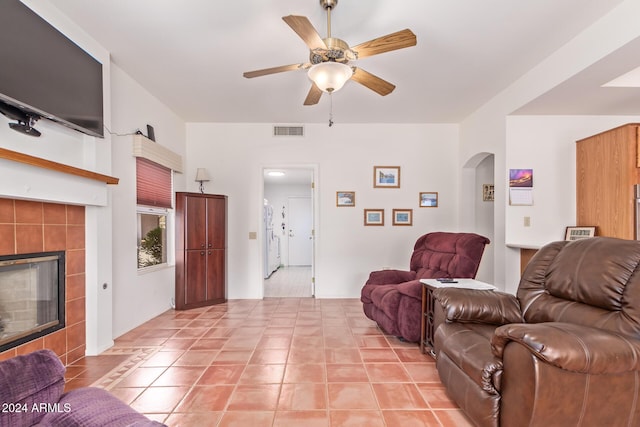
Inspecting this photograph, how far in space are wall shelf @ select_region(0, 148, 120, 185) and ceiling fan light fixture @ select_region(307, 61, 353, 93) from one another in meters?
1.82

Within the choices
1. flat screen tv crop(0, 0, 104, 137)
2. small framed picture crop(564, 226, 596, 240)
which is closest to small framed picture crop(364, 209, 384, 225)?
small framed picture crop(564, 226, 596, 240)

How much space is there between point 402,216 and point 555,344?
3.56m

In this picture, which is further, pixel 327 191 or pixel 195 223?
pixel 327 191

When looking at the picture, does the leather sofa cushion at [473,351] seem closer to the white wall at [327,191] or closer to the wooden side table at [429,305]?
the wooden side table at [429,305]

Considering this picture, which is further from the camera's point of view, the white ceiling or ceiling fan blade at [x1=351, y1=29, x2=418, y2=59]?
the white ceiling

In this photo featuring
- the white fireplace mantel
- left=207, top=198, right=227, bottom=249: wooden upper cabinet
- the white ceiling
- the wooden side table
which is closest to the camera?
the white fireplace mantel

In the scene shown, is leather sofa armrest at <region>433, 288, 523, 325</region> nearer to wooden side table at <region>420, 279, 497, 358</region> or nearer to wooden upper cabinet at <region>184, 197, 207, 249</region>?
wooden side table at <region>420, 279, 497, 358</region>

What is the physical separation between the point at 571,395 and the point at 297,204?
7.69 m

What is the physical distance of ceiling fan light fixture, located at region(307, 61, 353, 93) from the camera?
2043 mm

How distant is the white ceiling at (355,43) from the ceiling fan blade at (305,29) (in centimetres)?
41

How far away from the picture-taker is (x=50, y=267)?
7.77 ft

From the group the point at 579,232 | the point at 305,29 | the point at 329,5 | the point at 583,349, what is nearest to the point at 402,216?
the point at 579,232

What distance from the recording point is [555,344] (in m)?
1.28

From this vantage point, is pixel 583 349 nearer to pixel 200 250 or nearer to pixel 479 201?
pixel 479 201
